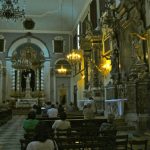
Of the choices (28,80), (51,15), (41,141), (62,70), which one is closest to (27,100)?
(28,80)

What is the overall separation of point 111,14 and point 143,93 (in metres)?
4.75

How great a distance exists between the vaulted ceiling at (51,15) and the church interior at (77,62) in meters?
0.09

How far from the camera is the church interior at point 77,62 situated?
37.4 ft

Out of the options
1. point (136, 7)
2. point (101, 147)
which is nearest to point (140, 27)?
point (136, 7)

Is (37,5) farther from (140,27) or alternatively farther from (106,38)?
(140,27)

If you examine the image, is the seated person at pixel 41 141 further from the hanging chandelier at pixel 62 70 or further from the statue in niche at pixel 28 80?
the statue in niche at pixel 28 80

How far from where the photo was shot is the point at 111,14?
567 inches

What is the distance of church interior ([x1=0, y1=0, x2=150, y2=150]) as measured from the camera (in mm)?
11389

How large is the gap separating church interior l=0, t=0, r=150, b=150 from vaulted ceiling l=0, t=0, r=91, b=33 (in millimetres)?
87

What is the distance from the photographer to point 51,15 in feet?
97.8

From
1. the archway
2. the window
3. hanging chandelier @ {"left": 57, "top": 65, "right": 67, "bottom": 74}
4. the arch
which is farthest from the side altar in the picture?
the window

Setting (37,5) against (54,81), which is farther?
(54,81)

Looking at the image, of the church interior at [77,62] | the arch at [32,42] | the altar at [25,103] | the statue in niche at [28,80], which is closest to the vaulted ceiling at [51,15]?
the church interior at [77,62]

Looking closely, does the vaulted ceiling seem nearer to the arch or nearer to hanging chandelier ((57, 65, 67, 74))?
the arch
